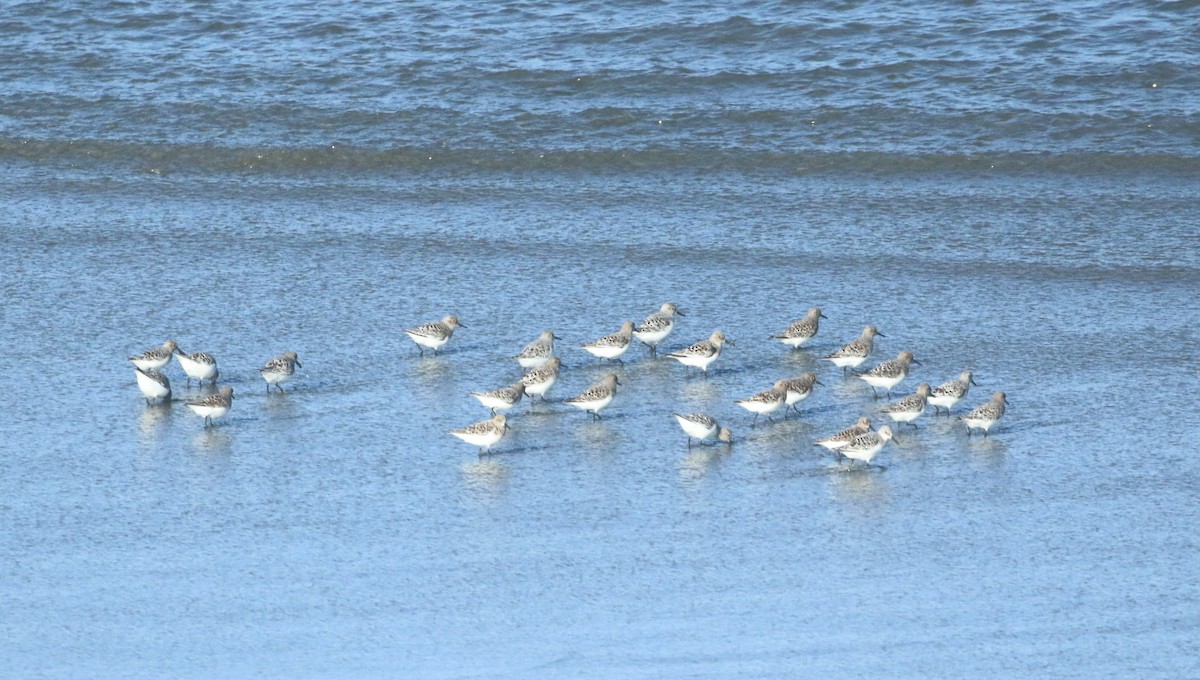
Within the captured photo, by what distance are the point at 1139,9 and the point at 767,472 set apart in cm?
1294

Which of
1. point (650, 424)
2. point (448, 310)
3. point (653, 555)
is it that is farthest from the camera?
point (448, 310)

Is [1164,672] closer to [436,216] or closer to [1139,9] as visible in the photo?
[436,216]

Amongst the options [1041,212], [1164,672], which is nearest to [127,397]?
[1164,672]

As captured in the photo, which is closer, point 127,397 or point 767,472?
point 767,472

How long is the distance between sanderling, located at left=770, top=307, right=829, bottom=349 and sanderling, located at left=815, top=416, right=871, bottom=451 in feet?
6.01

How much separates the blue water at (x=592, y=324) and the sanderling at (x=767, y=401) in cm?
20

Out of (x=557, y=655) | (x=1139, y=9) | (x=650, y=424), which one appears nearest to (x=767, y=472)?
(x=650, y=424)

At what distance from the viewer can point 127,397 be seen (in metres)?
12.6

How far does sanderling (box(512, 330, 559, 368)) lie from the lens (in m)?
13.3

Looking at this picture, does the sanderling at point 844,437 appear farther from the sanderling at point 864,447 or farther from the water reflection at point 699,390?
the water reflection at point 699,390

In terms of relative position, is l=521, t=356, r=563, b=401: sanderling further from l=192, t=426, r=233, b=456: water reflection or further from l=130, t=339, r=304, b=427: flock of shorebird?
l=192, t=426, r=233, b=456: water reflection

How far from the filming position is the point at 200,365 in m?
12.8

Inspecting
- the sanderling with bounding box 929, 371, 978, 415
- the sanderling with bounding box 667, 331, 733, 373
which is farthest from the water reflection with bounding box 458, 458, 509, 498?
the sanderling with bounding box 929, 371, 978, 415

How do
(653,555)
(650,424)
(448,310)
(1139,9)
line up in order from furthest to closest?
1. (1139,9)
2. (448,310)
3. (650,424)
4. (653,555)
